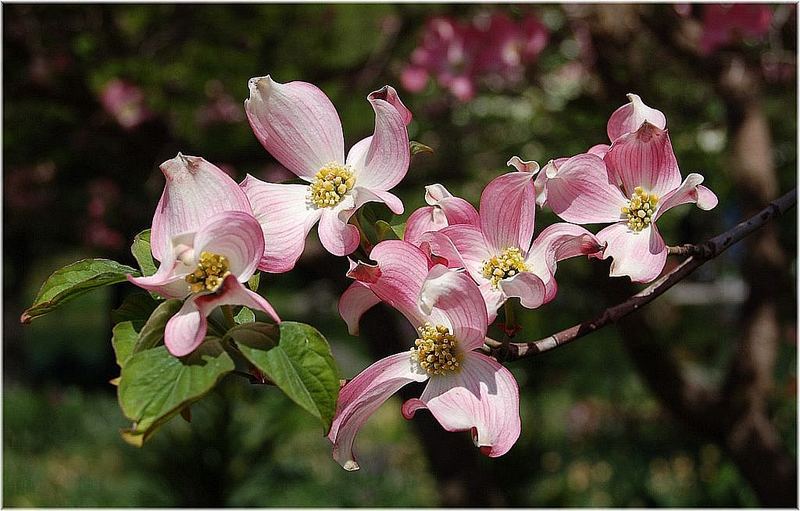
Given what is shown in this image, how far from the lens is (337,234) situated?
18.4 inches

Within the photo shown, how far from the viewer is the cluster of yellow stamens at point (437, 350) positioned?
0.46m

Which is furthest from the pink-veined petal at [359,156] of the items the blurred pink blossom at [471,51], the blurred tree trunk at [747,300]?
the blurred pink blossom at [471,51]

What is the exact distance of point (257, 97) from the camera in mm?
492

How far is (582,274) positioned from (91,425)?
8.45 ft

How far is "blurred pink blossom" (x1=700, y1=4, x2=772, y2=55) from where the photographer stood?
151cm

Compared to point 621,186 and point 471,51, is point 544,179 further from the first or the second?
point 471,51

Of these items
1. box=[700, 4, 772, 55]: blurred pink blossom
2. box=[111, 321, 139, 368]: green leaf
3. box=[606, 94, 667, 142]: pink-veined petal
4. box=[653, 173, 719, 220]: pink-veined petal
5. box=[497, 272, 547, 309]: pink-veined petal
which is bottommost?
box=[700, 4, 772, 55]: blurred pink blossom

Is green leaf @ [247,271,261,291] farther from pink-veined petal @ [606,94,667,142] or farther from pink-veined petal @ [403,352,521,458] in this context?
pink-veined petal @ [606,94,667,142]

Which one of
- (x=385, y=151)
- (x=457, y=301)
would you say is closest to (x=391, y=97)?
(x=385, y=151)

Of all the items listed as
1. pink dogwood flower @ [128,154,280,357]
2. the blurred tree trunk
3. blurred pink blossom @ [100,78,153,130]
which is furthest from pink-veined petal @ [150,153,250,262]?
blurred pink blossom @ [100,78,153,130]

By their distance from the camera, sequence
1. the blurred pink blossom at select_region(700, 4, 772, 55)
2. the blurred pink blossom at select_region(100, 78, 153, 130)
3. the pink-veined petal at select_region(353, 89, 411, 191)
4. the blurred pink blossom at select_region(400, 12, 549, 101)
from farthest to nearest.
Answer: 1. the blurred pink blossom at select_region(100, 78, 153, 130)
2. the blurred pink blossom at select_region(400, 12, 549, 101)
3. the blurred pink blossom at select_region(700, 4, 772, 55)
4. the pink-veined petal at select_region(353, 89, 411, 191)

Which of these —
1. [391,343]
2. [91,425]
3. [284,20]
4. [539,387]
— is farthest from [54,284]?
[91,425]

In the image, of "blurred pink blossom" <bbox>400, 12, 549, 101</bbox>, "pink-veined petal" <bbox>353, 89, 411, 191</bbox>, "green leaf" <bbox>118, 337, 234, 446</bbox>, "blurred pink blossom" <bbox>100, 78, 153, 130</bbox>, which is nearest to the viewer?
"green leaf" <bbox>118, 337, 234, 446</bbox>

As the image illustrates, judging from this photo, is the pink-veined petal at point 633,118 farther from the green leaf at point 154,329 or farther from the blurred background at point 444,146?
the blurred background at point 444,146
